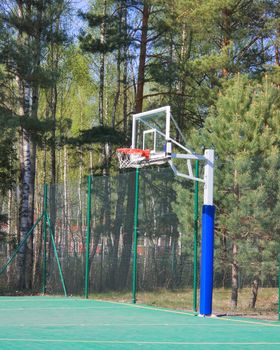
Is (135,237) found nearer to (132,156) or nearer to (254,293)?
(132,156)

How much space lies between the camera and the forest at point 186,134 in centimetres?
1570

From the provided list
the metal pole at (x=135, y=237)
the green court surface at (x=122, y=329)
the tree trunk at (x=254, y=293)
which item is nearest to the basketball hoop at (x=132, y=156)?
the metal pole at (x=135, y=237)

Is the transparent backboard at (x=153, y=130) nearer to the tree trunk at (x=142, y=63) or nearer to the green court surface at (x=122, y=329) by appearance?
the green court surface at (x=122, y=329)

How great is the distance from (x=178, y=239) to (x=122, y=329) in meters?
4.93

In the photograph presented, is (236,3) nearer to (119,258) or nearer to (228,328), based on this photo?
(119,258)

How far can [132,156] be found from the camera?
1394cm

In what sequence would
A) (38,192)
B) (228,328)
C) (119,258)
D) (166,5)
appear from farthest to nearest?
(38,192) < (166,5) < (119,258) < (228,328)

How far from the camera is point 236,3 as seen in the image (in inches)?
982

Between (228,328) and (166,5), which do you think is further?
(166,5)

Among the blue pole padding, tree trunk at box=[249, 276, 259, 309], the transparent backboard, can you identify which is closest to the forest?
tree trunk at box=[249, 276, 259, 309]

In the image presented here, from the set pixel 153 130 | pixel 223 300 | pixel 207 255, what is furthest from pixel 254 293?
pixel 153 130

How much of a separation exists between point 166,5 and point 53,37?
204 inches

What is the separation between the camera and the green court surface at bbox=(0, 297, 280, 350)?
30.8 feet

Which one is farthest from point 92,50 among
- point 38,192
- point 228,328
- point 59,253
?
point 228,328
